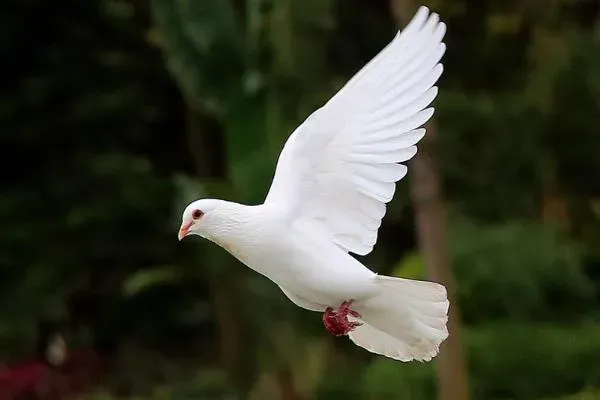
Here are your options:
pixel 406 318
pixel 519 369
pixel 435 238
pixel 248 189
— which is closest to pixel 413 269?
pixel 519 369

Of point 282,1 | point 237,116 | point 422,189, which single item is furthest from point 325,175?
point 237,116

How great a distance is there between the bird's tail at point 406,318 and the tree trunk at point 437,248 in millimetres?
2402

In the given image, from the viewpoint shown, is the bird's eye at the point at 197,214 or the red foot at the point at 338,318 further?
the red foot at the point at 338,318

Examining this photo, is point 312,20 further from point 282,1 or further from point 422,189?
point 422,189

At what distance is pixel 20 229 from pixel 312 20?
3887 mm

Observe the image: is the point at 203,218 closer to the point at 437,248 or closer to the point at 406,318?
the point at 406,318

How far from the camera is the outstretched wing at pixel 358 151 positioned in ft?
8.21

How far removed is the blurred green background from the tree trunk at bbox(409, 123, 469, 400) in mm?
58

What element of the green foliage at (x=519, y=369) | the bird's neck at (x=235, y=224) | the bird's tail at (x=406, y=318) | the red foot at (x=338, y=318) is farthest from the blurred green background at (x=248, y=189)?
the bird's neck at (x=235, y=224)

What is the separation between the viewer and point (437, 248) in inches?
211

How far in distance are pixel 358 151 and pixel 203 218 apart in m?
0.38

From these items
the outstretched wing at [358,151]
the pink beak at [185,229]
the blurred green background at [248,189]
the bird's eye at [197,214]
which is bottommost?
the blurred green background at [248,189]

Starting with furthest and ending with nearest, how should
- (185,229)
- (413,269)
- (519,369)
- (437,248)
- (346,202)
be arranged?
(413,269)
(519,369)
(437,248)
(346,202)
(185,229)

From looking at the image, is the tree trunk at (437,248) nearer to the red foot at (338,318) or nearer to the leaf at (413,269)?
the leaf at (413,269)
